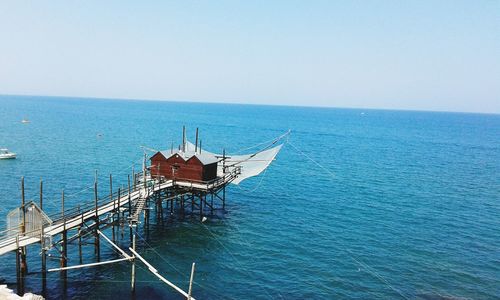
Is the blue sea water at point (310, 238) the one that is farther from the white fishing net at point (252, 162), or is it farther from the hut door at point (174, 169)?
the hut door at point (174, 169)

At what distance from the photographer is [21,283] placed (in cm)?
2577

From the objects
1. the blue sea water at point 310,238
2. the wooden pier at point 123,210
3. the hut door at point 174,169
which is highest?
the hut door at point 174,169

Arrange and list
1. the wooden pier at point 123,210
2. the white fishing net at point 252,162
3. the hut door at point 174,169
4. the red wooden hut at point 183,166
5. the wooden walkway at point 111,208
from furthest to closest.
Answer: the white fishing net at point 252,162, the hut door at point 174,169, the red wooden hut at point 183,166, the wooden pier at point 123,210, the wooden walkway at point 111,208

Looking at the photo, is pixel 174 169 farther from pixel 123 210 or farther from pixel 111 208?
pixel 111 208

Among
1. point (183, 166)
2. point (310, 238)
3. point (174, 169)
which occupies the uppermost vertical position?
point (183, 166)

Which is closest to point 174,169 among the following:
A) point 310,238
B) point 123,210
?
point 123,210

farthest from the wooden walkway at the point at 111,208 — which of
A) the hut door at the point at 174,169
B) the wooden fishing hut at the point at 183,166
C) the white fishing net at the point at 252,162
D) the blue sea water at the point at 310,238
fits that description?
the blue sea water at the point at 310,238

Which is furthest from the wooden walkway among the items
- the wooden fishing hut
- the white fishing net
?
the white fishing net

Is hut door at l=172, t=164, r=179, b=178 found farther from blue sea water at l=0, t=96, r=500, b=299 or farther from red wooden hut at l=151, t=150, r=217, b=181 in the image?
blue sea water at l=0, t=96, r=500, b=299

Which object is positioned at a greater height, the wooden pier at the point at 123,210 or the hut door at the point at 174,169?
the hut door at the point at 174,169

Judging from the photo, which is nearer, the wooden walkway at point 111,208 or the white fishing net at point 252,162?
the wooden walkway at point 111,208

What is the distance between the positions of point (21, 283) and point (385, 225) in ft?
117

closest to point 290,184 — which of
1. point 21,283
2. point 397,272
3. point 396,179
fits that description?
point 396,179

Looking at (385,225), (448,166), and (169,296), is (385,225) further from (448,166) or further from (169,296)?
(448,166)
